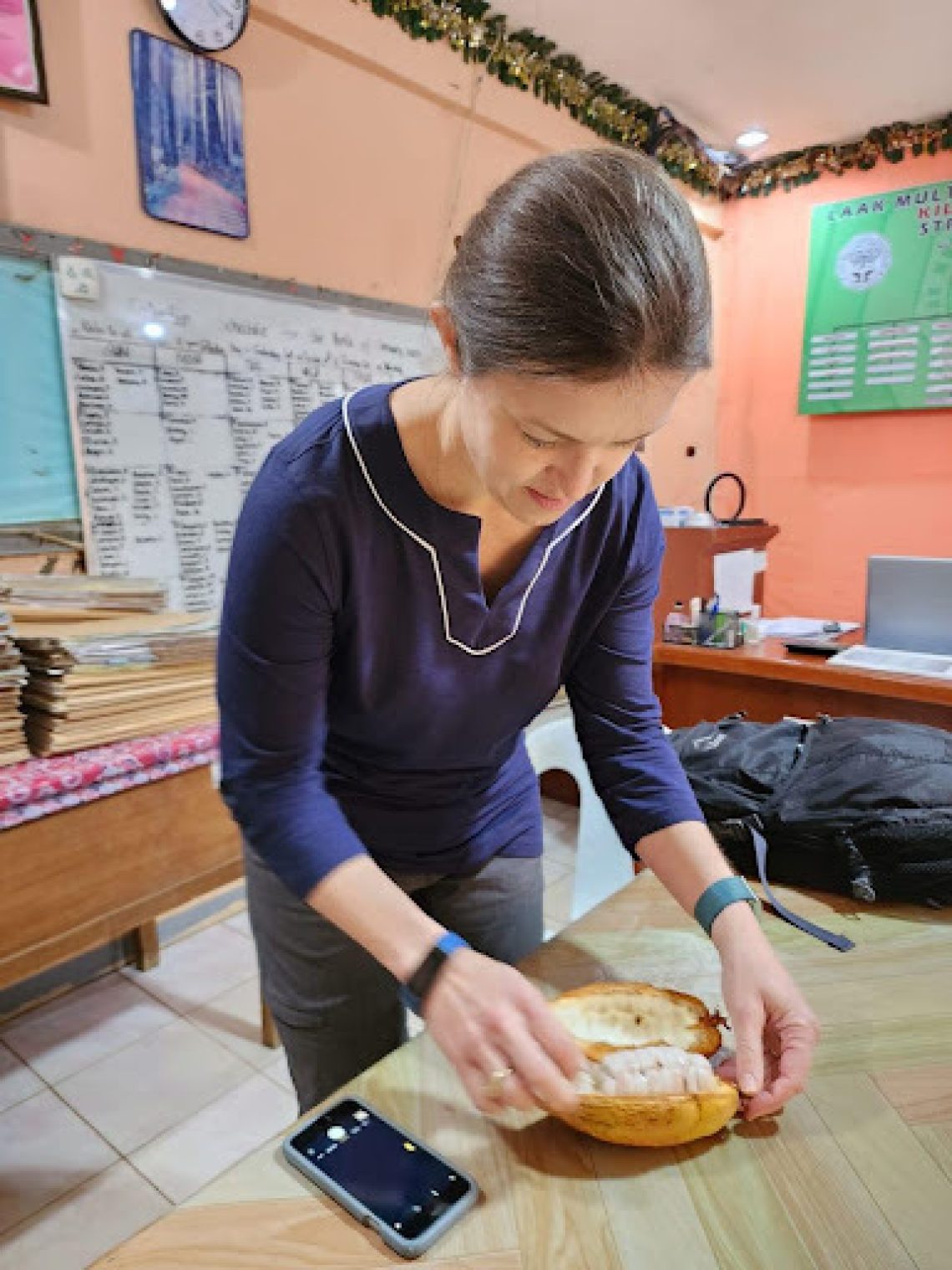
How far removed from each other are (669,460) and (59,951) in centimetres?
337

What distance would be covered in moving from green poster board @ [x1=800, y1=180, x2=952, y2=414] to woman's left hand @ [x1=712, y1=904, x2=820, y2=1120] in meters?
3.55

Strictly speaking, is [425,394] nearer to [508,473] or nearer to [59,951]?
[508,473]

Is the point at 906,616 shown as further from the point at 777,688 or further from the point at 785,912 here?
the point at 785,912

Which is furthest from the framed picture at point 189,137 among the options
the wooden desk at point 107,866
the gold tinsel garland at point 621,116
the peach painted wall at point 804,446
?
the peach painted wall at point 804,446

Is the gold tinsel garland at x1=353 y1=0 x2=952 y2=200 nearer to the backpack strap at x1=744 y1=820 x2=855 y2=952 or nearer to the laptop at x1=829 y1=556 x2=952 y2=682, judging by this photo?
the laptop at x1=829 y1=556 x2=952 y2=682

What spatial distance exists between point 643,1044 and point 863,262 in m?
3.92

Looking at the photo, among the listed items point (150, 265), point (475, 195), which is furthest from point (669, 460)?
point (150, 265)

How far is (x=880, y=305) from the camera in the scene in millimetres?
3695

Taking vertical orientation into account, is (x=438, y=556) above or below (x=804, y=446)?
below

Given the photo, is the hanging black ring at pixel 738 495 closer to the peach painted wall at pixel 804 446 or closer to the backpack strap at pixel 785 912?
the peach painted wall at pixel 804 446

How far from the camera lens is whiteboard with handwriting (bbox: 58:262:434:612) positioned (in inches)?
78.3

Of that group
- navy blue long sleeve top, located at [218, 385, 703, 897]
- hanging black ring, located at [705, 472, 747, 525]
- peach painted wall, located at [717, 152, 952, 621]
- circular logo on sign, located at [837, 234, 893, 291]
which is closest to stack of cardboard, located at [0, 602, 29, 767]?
navy blue long sleeve top, located at [218, 385, 703, 897]

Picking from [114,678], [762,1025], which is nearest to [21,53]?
[114,678]

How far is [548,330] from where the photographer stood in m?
0.64
